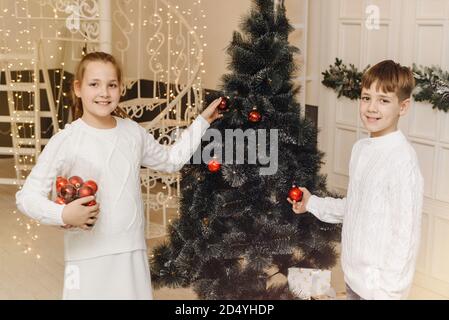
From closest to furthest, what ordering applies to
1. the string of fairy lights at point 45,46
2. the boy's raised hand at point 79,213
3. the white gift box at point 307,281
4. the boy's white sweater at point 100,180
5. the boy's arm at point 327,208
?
1. the boy's raised hand at point 79,213
2. the boy's white sweater at point 100,180
3. the boy's arm at point 327,208
4. the white gift box at point 307,281
5. the string of fairy lights at point 45,46

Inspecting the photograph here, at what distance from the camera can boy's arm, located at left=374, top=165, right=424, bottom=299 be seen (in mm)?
2121

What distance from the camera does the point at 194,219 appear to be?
273 centimetres

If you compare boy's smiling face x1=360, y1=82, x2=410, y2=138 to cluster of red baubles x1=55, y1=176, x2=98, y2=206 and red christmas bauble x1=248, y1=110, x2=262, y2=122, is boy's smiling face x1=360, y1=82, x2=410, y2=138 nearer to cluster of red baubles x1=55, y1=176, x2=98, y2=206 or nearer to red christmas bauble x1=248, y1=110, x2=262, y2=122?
red christmas bauble x1=248, y1=110, x2=262, y2=122

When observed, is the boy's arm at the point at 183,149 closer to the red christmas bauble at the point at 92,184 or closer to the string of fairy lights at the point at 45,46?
the red christmas bauble at the point at 92,184

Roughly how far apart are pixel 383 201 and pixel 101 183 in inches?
36.2

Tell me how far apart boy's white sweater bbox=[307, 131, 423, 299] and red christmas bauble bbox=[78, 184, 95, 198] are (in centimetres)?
85

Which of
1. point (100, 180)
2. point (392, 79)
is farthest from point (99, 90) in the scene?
point (392, 79)

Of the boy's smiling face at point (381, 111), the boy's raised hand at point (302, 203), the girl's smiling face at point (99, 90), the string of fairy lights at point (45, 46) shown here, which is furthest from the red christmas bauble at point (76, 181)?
the string of fairy lights at point (45, 46)

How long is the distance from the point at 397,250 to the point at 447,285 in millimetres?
1666

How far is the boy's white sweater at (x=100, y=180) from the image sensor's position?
2229mm

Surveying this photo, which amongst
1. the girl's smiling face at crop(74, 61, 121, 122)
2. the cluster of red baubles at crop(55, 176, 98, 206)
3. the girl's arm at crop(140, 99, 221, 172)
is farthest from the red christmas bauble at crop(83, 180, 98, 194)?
the girl's arm at crop(140, 99, 221, 172)

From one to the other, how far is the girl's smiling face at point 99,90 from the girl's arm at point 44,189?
0.13 metres

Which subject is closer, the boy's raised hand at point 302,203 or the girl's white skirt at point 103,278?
the girl's white skirt at point 103,278
